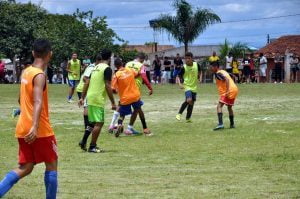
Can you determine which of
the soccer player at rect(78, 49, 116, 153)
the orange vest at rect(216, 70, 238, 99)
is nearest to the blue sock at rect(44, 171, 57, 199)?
the soccer player at rect(78, 49, 116, 153)

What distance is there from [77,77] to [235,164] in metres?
16.7

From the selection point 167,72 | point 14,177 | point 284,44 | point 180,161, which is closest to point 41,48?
point 14,177

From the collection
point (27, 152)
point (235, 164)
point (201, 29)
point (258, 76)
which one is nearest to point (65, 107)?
point (235, 164)

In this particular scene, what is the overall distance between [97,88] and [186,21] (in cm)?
3960

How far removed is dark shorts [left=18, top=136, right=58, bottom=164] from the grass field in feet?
4.32

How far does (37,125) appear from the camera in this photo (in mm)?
7746

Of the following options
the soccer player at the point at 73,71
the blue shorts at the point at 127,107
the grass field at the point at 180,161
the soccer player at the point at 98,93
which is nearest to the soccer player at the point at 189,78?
the grass field at the point at 180,161

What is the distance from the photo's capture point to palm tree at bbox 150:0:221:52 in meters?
52.8

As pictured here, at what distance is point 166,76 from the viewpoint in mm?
47375

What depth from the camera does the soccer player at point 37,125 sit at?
7.86m

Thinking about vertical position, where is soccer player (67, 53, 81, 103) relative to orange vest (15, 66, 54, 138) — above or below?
below

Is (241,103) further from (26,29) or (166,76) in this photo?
(26,29)

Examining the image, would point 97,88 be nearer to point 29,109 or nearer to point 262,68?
point 29,109

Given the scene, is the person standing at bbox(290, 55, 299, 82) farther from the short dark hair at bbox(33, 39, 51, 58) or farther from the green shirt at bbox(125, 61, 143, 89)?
the short dark hair at bbox(33, 39, 51, 58)
